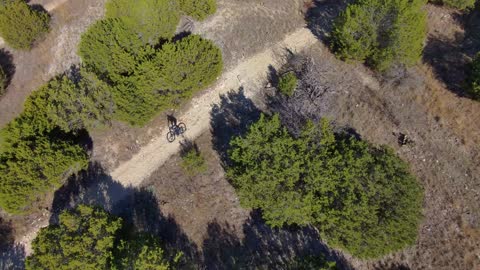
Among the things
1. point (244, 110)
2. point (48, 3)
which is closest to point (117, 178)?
point (244, 110)

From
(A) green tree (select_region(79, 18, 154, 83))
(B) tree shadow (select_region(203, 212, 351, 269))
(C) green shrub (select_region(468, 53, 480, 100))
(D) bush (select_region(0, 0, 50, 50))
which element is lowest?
(B) tree shadow (select_region(203, 212, 351, 269))

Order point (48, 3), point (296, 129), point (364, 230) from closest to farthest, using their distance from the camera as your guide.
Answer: point (364, 230)
point (296, 129)
point (48, 3)

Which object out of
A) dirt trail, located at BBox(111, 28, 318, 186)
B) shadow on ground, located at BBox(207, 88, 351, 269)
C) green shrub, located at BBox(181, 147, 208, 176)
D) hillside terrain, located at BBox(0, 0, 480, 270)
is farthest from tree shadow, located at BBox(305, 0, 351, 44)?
shadow on ground, located at BBox(207, 88, 351, 269)

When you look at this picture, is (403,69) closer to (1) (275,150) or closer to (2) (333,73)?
(2) (333,73)

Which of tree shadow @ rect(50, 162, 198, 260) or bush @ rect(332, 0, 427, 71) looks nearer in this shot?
bush @ rect(332, 0, 427, 71)

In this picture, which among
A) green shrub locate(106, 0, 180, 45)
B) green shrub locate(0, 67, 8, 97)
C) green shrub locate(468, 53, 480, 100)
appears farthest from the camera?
green shrub locate(0, 67, 8, 97)

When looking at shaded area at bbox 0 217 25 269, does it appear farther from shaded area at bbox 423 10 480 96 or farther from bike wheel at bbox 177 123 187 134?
→ shaded area at bbox 423 10 480 96

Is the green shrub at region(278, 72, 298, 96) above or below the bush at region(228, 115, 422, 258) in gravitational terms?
above

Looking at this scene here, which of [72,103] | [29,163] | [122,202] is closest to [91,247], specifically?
[122,202]
